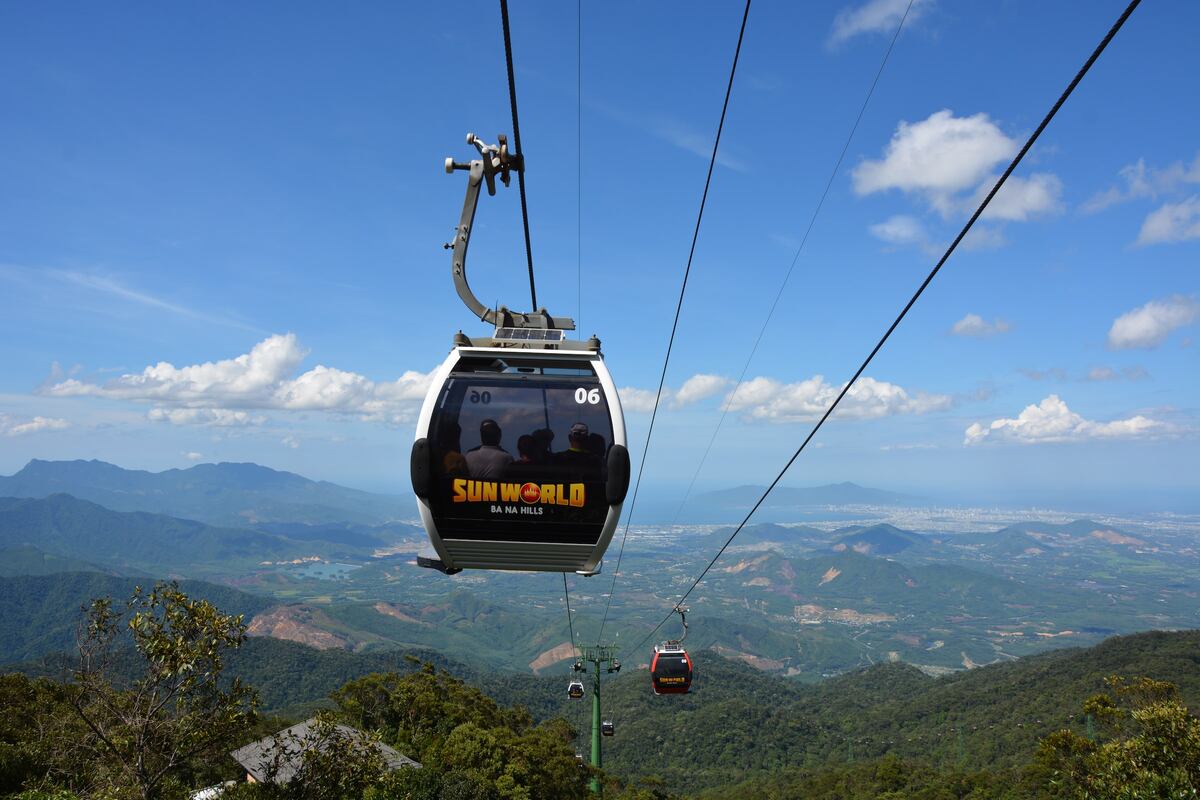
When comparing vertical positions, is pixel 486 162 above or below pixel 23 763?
above

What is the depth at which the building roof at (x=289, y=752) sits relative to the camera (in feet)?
49.1

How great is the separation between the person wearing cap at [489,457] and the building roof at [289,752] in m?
11.8

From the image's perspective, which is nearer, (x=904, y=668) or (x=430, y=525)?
(x=430, y=525)

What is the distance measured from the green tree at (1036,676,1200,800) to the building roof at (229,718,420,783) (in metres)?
20.6

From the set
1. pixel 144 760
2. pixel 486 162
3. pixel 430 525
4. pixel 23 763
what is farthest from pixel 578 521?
pixel 23 763

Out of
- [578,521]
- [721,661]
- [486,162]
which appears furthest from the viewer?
[721,661]

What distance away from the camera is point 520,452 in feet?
19.0

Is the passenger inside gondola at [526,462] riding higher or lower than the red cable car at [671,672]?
higher

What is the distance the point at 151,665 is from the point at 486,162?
11057mm

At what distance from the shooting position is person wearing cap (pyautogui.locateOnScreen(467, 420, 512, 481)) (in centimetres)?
573

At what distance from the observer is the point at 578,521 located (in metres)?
5.82

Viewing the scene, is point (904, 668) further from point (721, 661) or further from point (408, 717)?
point (408, 717)

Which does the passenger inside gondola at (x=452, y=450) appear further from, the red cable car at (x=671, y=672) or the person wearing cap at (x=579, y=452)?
the red cable car at (x=671, y=672)

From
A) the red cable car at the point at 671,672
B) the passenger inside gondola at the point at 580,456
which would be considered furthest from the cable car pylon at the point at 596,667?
the passenger inside gondola at the point at 580,456
